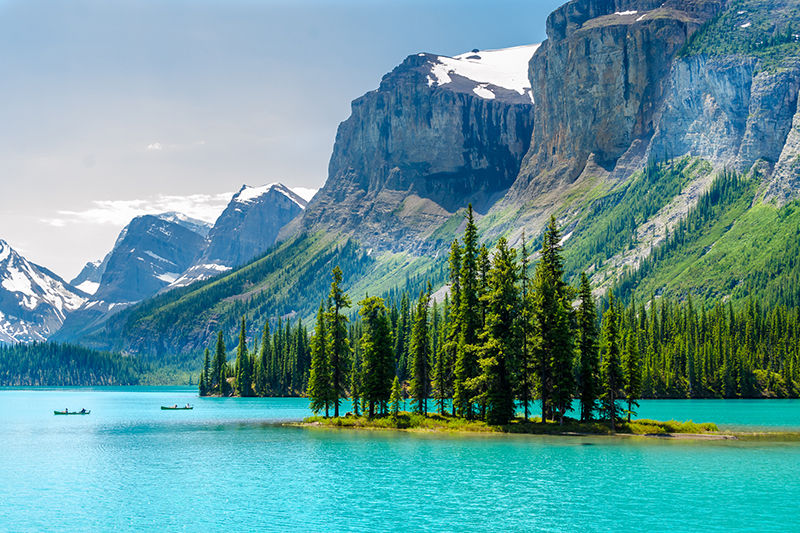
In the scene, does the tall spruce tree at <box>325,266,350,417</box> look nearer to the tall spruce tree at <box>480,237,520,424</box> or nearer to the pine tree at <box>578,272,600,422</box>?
the tall spruce tree at <box>480,237,520,424</box>

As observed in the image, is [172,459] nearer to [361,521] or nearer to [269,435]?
[269,435]

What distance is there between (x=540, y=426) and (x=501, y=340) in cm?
1122

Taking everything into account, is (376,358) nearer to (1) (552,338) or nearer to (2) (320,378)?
(2) (320,378)

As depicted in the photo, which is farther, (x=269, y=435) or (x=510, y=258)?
(x=269, y=435)

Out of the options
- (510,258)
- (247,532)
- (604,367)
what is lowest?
(247,532)

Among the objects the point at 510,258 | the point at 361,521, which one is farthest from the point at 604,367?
the point at 361,521

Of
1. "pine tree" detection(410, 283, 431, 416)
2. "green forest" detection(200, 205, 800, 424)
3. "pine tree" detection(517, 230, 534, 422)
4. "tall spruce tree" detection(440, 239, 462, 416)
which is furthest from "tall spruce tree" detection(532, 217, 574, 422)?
"pine tree" detection(410, 283, 431, 416)

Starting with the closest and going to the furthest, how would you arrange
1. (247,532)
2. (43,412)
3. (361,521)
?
(247,532), (361,521), (43,412)

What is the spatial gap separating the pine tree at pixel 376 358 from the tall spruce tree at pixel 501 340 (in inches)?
596

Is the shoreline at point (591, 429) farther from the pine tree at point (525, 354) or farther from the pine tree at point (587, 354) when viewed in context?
the pine tree at point (525, 354)

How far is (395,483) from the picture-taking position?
50.2 meters

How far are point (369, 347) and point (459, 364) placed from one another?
12543mm

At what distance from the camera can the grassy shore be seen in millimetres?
77438

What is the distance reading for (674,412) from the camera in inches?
4700
